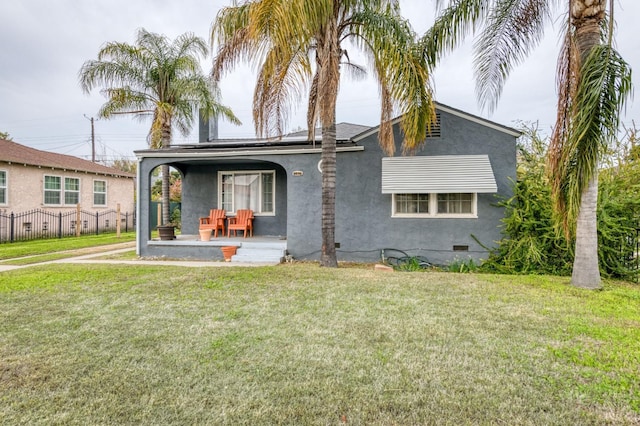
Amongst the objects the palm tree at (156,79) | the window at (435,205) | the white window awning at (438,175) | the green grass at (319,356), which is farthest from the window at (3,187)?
the window at (435,205)

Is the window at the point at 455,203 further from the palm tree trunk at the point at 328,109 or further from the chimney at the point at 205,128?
the chimney at the point at 205,128

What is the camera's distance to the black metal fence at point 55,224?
1598cm

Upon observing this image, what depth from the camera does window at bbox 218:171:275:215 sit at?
13.3 metres

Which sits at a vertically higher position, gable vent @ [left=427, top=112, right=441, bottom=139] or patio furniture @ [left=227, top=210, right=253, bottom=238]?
gable vent @ [left=427, top=112, right=441, bottom=139]

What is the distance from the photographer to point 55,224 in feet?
60.4

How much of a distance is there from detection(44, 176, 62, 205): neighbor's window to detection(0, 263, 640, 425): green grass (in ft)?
49.2

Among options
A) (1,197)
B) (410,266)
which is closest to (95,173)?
(1,197)

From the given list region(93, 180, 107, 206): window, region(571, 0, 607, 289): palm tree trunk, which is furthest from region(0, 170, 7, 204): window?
region(571, 0, 607, 289): palm tree trunk

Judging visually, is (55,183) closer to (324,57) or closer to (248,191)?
(248,191)

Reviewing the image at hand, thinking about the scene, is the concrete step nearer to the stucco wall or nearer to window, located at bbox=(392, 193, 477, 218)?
window, located at bbox=(392, 193, 477, 218)

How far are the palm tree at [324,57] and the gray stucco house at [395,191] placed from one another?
4.89 ft

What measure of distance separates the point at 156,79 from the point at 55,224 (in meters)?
10.5

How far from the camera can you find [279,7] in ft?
22.6

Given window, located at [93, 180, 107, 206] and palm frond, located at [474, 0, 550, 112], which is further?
window, located at [93, 180, 107, 206]
